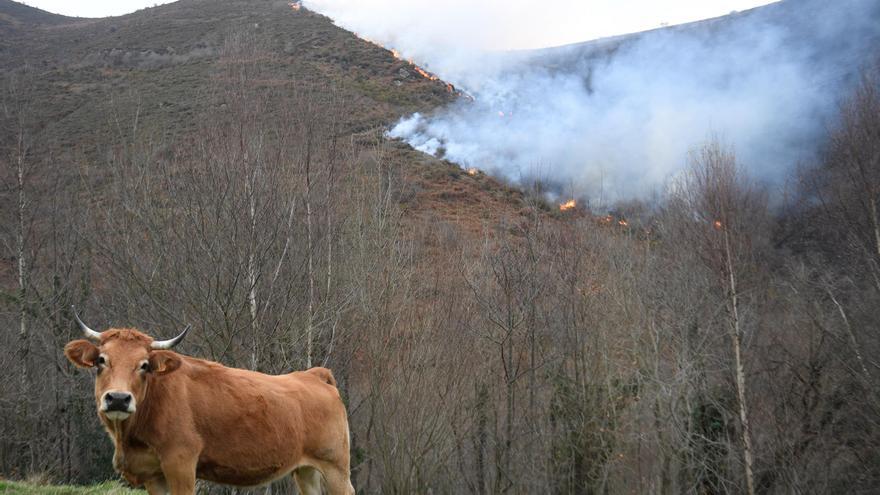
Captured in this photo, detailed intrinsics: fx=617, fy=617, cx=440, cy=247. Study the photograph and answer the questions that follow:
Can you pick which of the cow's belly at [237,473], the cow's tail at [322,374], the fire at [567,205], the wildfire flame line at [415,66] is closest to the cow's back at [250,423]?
the cow's belly at [237,473]

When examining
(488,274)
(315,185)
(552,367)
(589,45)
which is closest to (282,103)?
(315,185)

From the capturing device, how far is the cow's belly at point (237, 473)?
4.51m

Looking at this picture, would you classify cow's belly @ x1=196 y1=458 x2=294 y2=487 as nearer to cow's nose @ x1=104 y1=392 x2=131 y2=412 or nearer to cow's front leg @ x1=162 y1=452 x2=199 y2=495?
cow's front leg @ x1=162 y1=452 x2=199 y2=495

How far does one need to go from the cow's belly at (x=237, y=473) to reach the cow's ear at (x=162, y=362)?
71cm

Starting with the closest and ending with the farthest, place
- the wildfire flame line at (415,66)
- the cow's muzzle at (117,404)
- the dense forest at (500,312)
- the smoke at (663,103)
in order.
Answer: the cow's muzzle at (117,404)
the dense forest at (500,312)
the smoke at (663,103)
the wildfire flame line at (415,66)

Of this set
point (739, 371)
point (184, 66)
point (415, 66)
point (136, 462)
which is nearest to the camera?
point (136, 462)

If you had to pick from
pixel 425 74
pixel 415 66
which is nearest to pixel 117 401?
pixel 425 74

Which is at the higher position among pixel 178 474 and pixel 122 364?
pixel 122 364

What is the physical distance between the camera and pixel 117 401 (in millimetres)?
3895

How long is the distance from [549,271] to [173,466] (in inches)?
486

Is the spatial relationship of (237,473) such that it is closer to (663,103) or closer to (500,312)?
(500,312)

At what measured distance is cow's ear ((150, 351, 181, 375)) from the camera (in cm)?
432

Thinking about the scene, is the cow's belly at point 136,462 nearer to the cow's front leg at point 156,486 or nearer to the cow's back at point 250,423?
the cow's front leg at point 156,486

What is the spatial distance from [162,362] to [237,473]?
3.36ft
